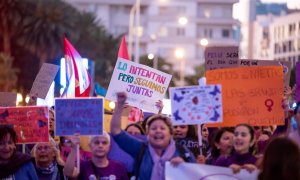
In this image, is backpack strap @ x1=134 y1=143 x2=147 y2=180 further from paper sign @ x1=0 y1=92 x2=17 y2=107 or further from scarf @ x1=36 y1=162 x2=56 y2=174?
paper sign @ x1=0 y1=92 x2=17 y2=107

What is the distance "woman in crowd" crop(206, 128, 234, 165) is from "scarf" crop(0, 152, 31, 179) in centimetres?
173

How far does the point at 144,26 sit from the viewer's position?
10969cm

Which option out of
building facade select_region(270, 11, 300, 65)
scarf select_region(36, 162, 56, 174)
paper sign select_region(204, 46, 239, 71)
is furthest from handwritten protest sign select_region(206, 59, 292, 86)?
building facade select_region(270, 11, 300, 65)

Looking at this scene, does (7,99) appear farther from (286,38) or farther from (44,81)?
(286,38)

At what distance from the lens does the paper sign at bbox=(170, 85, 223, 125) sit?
1111cm

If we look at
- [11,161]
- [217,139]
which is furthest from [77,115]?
[217,139]

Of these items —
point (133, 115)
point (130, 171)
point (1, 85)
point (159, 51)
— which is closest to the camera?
point (130, 171)

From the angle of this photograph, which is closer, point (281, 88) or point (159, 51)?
point (281, 88)

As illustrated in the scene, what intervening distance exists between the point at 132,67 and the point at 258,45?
13136 centimetres

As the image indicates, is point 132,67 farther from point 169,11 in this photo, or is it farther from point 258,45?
point 258,45

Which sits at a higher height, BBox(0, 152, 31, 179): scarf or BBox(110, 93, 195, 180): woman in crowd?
BBox(110, 93, 195, 180): woman in crowd

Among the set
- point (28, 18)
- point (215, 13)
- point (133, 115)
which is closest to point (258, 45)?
point (215, 13)

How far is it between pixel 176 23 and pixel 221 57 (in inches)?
3640

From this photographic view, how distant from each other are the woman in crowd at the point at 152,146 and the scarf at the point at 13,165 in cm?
120
